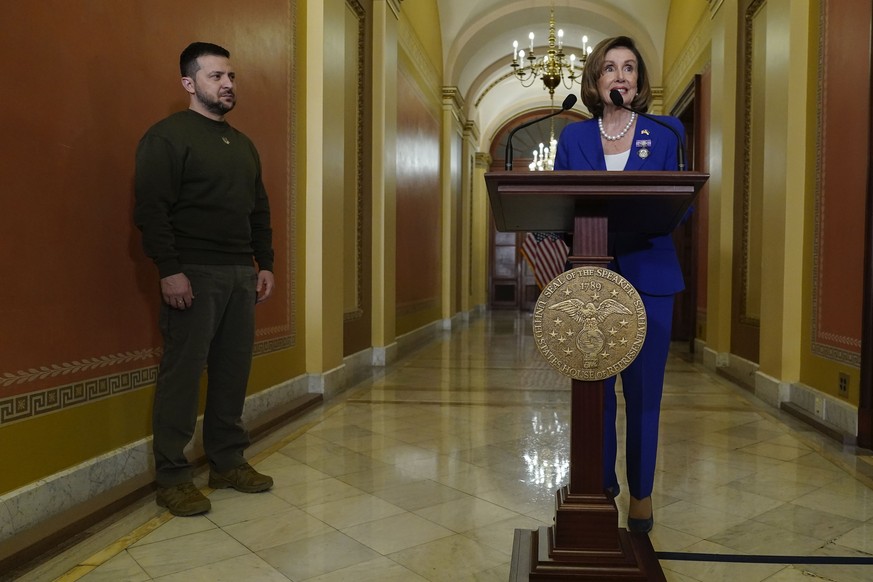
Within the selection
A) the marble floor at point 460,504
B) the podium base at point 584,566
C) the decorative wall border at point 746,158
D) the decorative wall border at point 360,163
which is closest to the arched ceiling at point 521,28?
the decorative wall border at point 746,158

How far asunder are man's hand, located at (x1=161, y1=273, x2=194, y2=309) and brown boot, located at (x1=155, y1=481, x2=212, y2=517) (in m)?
0.70

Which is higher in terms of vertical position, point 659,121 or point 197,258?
point 659,121

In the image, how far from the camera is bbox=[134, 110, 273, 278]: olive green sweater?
97.9 inches

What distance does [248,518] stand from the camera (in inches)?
102

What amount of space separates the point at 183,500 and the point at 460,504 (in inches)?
42.2

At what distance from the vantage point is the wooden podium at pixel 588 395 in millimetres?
1752

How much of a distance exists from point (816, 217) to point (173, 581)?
4.25 m

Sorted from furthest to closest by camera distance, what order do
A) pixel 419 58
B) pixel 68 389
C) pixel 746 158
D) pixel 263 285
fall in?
pixel 419 58, pixel 746 158, pixel 263 285, pixel 68 389

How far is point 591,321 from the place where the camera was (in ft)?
5.90

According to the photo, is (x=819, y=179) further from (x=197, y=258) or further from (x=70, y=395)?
(x=70, y=395)

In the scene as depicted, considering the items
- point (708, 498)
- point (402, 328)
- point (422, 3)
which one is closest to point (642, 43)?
point (422, 3)

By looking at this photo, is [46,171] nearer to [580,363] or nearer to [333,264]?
[580,363]

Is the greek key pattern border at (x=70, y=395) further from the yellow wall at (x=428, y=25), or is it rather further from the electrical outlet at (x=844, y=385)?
the yellow wall at (x=428, y=25)

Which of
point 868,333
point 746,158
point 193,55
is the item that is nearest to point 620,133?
point 193,55
